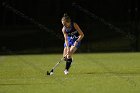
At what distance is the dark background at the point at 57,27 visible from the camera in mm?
29500

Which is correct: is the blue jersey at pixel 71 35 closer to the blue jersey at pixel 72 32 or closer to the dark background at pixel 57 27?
the blue jersey at pixel 72 32

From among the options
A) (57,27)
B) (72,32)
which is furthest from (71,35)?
(57,27)

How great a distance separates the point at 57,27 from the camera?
29953 mm

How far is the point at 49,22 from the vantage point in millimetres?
31344

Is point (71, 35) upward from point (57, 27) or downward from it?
downward

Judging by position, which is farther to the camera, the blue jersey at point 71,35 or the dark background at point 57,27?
the dark background at point 57,27

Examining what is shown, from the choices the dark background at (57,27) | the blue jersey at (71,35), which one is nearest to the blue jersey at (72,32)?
the blue jersey at (71,35)

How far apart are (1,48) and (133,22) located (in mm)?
8138

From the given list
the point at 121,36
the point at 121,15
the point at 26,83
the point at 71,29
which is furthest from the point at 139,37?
the point at 26,83

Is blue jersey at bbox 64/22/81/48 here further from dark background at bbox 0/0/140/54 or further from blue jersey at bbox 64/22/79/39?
dark background at bbox 0/0/140/54

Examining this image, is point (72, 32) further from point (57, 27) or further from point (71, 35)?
point (57, 27)

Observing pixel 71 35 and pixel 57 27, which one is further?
pixel 57 27

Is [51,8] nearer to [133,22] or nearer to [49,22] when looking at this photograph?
[49,22]

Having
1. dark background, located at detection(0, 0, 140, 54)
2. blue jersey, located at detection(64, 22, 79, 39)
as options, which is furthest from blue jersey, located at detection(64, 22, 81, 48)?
dark background, located at detection(0, 0, 140, 54)
